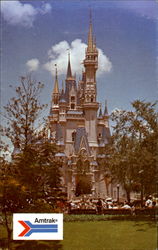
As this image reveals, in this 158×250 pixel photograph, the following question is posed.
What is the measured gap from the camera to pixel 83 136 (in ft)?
53.8

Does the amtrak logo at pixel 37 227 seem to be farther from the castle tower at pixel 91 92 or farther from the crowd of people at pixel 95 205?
the castle tower at pixel 91 92

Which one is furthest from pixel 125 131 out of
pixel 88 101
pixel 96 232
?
pixel 96 232

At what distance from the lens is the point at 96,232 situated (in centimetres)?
1009

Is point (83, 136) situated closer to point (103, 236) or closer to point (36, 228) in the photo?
point (103, 236)

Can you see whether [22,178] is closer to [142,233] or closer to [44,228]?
[44,228]

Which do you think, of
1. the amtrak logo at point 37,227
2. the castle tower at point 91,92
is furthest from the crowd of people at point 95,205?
the castle tower at point 91,92

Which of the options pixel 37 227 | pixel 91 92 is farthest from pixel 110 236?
pixel 91 92

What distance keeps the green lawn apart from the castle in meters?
2.65

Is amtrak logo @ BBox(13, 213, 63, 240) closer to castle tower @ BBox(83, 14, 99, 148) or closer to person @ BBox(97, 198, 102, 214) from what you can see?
person @ BBox(97, 198, 102, 214)

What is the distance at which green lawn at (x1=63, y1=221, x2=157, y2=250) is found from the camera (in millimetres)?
9281

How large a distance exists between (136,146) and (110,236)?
4.41 meters

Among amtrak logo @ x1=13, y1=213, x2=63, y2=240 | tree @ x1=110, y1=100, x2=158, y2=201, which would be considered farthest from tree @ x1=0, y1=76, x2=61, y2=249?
tree @ x1=110, y1=100, x2=158, y2=201

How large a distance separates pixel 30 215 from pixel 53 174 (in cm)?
132

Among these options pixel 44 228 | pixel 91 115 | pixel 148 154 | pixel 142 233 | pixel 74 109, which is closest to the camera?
pixel 44 228
